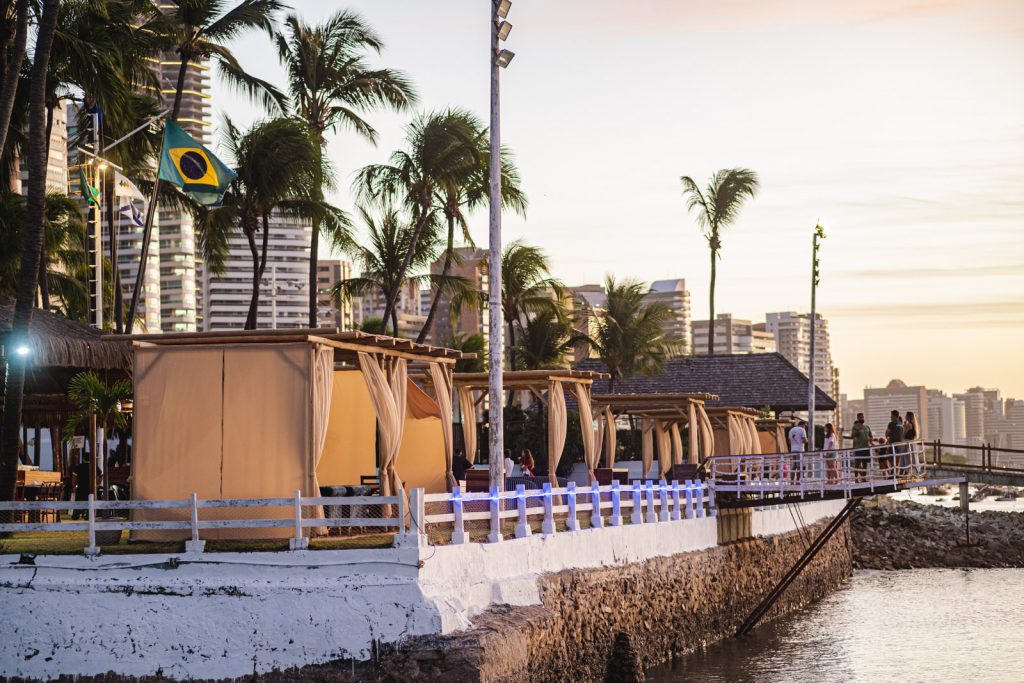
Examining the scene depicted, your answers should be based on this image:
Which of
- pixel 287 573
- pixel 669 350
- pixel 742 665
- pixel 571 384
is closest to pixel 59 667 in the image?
pixel 287 573

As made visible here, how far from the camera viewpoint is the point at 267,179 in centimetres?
3541

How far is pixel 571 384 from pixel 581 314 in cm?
3097

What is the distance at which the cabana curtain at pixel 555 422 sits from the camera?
2867cm

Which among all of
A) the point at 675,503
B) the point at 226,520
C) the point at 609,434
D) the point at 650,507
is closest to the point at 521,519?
the point at 226,520

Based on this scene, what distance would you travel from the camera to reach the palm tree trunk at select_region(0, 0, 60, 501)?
2072 cm

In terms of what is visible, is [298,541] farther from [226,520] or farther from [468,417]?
[468,417]

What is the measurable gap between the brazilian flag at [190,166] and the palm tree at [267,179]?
24.2ft

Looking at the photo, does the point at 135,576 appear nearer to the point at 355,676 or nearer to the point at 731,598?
the point at 355,676

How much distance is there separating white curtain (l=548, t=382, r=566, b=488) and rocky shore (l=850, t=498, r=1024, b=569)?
2287cm

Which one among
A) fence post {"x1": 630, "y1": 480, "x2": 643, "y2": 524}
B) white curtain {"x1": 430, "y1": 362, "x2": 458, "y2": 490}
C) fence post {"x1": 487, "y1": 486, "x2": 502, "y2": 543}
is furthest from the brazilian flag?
fence post {"x1": 487, "y1": 486, "x2": 502, "y2": 543}

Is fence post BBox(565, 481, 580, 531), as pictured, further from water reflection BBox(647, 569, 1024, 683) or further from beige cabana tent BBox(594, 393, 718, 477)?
beige cabana tent BBox(594, 393, 718, 477)

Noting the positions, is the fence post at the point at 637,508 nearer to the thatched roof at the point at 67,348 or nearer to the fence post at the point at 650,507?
the fence post at the point at 650,507

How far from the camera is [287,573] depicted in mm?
16188

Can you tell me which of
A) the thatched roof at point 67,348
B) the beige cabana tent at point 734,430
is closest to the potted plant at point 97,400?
the thatched roof at point 67,348
